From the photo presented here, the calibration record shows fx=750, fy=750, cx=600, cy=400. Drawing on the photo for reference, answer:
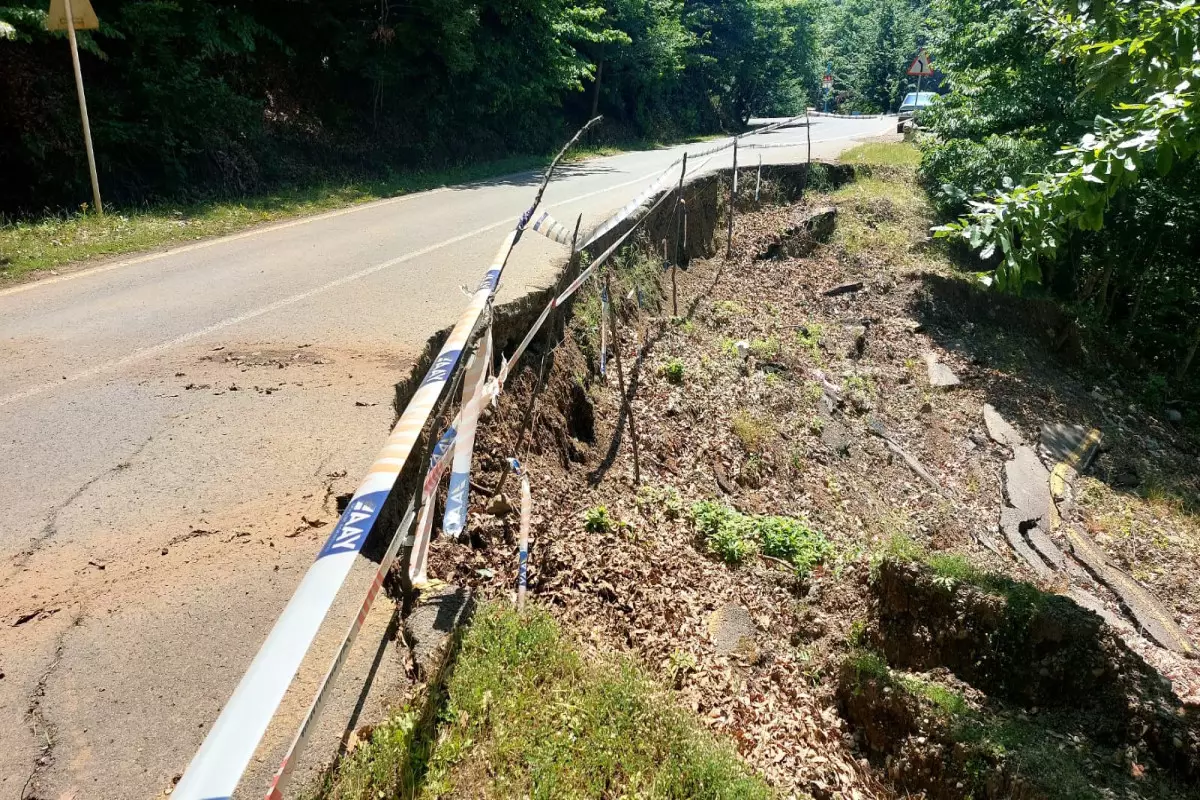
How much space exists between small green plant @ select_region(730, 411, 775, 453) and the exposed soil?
0.03 meters

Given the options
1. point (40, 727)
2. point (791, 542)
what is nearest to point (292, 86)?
point (791, 542)

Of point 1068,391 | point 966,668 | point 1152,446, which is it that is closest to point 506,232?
point 966,668

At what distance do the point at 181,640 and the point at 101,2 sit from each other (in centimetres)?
1300

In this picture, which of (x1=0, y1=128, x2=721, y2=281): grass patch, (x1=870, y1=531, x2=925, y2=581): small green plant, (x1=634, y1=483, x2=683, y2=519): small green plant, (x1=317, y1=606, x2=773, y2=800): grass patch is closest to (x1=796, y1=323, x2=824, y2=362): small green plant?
(x1=870, y1=531, x2=925, y2=581): small green plant

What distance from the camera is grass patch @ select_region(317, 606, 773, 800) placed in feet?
9.38

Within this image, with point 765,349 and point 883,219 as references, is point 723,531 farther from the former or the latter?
point 883,219

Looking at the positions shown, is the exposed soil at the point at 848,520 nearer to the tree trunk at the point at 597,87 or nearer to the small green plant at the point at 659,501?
the small green plant at the point at 659,501

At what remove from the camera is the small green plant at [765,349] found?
1001 cm

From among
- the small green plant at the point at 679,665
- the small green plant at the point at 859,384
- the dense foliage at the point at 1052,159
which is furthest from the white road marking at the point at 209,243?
the dense foliage at the point at 1052,159

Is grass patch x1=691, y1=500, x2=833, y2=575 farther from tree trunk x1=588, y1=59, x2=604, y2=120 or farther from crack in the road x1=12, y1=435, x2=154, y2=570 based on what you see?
tree trunk x1=588, y1=59, x2=604, y2=120

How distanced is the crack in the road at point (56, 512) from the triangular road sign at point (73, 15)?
8128mm

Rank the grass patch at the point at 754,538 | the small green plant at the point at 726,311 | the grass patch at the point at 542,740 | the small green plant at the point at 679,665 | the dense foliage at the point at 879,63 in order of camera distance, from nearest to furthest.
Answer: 1. the grass patch at the point at 542,740
2. the small green plant at the point at 679,665
3. the grass patch at the point at 754,538
4. the small green plant at the point at 726,311
5. the dense foliage at the point at 879,63

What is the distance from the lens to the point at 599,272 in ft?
28.5

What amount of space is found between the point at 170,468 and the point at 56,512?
57cm
